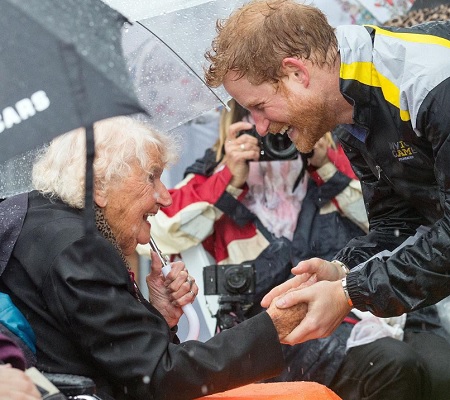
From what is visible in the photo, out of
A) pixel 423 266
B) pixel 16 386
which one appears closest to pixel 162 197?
pixel 423 266

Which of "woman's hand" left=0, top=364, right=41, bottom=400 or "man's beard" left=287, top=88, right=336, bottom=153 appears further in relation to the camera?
"man's beard" left=287, top=88, right=336, bottom=153

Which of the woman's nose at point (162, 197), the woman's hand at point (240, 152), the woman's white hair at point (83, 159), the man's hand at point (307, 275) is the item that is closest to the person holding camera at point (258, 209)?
the woman's hand at point (240, 152)

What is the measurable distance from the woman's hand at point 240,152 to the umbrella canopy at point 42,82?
2.87 metres

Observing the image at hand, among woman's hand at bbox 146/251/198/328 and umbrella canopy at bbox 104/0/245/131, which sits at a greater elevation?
umbrella canopy at bbox 104/0/245/131

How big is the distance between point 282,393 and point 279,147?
7.43 ft

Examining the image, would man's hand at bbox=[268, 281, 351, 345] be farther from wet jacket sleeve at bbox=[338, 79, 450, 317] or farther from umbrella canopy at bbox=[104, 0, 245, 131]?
umbrella canopy at bbox=[104, 0, 245, 131]

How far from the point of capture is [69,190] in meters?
3.41

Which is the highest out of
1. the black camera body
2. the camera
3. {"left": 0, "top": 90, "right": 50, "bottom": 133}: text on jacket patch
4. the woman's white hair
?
{"left": 0, "top": 90, "right": 50, "bottom": 133}: text on jacket patch

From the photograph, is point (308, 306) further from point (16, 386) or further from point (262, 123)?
point (16, 386)

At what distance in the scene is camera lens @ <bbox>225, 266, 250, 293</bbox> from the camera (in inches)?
196

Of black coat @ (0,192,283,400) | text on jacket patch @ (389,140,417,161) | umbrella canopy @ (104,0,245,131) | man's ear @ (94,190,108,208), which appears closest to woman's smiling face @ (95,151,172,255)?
man's ear @ (94,190,108,208)

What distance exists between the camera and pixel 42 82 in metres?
2.38

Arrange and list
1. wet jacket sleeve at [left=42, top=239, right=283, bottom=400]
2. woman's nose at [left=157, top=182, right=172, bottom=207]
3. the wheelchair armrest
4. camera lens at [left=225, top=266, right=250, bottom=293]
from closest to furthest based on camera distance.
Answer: the wheelchair armrest, wet jacket sleeve at [left=42, top=239, right=283, bottom=400], woman's nose at [left=157, top=182, right=172, bottom=207], camera lens at [left=225, top=266, right=250, bottom=293]

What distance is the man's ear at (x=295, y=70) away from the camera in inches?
138
